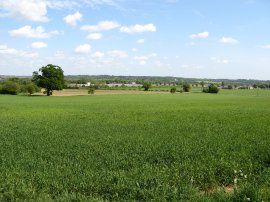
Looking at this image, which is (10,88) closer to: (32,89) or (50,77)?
(32,89)

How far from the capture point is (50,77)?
104 metres

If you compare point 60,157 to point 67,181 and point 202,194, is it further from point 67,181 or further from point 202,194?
point 202,194

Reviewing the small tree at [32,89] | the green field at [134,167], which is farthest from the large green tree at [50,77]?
the green field at [134,167]

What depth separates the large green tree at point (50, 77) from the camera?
10438cm

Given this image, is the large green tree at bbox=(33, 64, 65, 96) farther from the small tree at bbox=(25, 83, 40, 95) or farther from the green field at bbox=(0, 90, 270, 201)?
the green field at bbox=(0, 90, 270, 201)

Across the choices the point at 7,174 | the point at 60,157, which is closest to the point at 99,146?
the point at 60,157

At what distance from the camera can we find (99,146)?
19.1 m

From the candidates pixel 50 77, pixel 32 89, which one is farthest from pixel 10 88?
pixel 50 77

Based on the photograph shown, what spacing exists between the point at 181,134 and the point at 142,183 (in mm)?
12229

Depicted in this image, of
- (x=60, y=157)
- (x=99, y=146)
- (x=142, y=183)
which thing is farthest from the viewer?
(x=99, y=146)

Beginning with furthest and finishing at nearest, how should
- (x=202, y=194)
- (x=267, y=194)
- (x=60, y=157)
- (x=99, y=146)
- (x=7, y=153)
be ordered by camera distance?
(x=99, y=146), (x=7, y=153), (x=60, y=157), (x=202, y=194), (x=267, y=194)

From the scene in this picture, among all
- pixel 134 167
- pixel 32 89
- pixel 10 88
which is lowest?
pixel 134 167

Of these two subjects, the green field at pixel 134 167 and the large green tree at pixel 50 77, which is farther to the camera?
the large green tree at pixel 50 77

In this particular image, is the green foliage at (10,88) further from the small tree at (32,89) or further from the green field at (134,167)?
the green field at (134,167)
